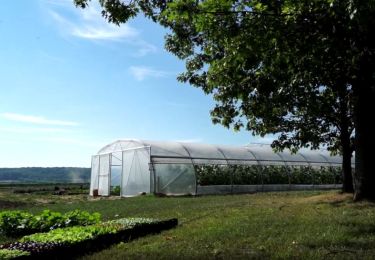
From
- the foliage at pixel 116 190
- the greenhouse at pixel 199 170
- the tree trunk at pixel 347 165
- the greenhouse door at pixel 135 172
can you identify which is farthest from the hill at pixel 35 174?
the tree trunk at pixel 347 165

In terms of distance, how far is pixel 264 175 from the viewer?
120ft

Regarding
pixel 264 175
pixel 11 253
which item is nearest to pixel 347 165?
pixel 264 175

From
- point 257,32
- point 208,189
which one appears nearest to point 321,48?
point 257,32

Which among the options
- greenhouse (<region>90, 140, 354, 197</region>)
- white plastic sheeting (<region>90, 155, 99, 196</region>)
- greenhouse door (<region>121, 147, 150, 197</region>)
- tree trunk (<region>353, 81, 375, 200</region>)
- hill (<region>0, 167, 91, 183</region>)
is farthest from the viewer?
hill (<region>0, 167, 91, 183</region>)

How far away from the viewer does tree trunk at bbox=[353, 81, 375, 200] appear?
16.3 m

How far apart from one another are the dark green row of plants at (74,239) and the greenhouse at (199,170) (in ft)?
66.9

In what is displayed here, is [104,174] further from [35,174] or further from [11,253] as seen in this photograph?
[35,174]

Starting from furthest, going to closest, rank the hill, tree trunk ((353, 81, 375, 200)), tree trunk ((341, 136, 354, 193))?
the hill → tree trunk ((341, 136, 354, 193)) → tree trunk ((353, 81, 375, 200))

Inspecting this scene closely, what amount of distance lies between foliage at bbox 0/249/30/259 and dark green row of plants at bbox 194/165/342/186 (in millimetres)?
24447

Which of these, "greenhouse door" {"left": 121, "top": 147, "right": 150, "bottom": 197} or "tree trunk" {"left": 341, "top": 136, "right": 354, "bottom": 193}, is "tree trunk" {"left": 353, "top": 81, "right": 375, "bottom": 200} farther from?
"greenhouse door" {"left": 121, "top": 147, "right": 150, "bottom": 197}

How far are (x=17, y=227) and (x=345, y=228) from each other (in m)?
8.04

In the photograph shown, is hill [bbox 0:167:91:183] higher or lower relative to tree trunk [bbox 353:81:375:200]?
higher

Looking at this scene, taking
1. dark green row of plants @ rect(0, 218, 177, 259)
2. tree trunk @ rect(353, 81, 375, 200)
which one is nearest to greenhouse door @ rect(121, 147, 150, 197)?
tree trunk @ rect(353, 81, 375, 200)

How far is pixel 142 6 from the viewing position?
46.3ft
